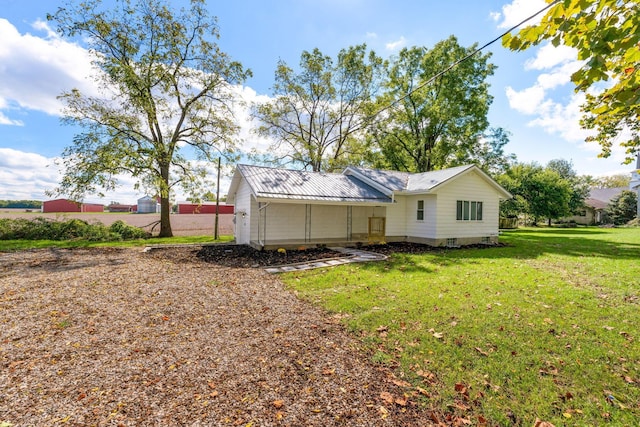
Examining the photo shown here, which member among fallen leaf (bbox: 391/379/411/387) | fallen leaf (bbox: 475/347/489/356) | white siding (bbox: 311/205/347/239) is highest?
white siding (bbox: 311/205/347/239)

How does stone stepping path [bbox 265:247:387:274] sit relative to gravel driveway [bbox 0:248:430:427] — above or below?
above

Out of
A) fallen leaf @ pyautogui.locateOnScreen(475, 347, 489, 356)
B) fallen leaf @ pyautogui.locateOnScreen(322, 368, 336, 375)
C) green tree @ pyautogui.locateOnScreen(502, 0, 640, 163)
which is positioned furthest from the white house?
green tree @ pyautogui.locateOnScreen(502, 0, 640, 163)

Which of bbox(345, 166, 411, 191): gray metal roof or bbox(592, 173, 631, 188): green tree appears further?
bbox(592, 173, 631, 188): green tree

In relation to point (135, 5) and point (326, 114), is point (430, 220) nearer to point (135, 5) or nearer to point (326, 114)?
point (326, 114)

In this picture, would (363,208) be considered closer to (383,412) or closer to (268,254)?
(268,254)

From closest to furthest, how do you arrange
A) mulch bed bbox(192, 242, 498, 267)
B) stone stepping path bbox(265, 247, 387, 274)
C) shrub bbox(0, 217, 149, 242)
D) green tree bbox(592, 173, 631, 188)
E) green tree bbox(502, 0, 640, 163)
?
1. green tree bbox(502, 0, 640, 163)
2. stone stepping path bbox(265, 247, 387, 274)
3. mulch bed bbox(192, 242, 498, 267)
4. shrub bbox(0, 217, 149, 242)
5. green tree bbox(592, 173, 631, 188)

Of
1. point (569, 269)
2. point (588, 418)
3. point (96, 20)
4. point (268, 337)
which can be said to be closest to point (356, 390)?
point (268, 337)

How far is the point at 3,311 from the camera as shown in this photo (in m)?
5.35

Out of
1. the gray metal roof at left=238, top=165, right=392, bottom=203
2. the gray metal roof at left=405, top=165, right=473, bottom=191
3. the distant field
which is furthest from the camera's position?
the distant field

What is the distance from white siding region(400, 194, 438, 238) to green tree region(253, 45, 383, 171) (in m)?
11.3

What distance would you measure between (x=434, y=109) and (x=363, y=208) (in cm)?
1351

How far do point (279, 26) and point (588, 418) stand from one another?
14.9 meters

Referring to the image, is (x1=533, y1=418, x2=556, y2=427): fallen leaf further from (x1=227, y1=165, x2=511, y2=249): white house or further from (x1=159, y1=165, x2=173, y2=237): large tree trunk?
(x1=159, y1=165, x2=173, y2=237): large tree trunk

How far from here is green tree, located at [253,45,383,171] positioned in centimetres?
2531
